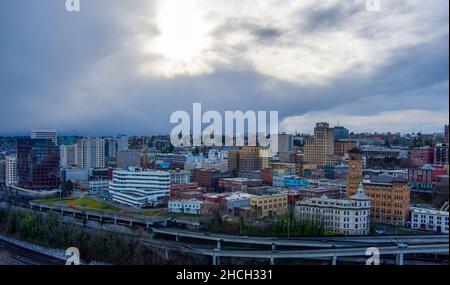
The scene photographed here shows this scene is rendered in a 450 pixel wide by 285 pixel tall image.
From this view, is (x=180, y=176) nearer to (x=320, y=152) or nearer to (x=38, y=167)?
(x=38, y=167)

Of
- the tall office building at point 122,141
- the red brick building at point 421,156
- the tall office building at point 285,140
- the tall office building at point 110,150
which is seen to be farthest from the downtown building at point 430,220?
the tall office building at point 110,150

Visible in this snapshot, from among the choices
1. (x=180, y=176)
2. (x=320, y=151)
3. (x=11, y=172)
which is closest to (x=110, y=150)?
(x=180, y=176)

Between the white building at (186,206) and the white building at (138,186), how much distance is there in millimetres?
619

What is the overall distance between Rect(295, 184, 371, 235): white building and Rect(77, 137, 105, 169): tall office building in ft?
14.7

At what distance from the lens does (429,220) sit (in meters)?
4.73

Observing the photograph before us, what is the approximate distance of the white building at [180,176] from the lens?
24.3ft

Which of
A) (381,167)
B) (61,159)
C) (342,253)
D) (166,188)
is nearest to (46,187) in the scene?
(61,159)

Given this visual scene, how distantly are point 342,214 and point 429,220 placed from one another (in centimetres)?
103

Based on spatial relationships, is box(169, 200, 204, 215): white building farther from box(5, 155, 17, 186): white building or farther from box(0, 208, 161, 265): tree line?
box(5, 155, 17, 186): white building

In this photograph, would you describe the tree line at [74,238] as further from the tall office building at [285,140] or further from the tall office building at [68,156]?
the tall office building at [68,156]

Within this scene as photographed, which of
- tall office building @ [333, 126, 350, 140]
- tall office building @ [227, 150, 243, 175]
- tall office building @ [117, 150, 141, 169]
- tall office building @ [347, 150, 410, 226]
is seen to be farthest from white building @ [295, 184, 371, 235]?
tall office building @ [117, 150, 141, 169]

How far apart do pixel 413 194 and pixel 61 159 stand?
230 inches

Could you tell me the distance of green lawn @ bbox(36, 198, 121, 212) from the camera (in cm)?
582

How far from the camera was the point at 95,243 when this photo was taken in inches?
146
